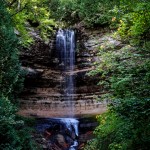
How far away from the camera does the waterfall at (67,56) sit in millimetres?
20656

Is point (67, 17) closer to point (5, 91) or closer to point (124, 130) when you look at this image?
point (5, 91)

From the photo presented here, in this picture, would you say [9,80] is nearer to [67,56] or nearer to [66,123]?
[66,123]

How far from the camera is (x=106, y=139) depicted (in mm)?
9258

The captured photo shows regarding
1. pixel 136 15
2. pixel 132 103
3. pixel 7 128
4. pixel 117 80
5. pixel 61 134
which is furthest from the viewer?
pixel 61 134

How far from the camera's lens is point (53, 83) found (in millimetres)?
20469

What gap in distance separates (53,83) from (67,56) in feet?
8.15

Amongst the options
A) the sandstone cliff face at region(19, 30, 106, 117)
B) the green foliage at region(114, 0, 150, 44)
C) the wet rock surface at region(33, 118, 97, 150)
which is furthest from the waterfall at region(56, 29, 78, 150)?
the green foliage at region(114, 0, 150, 44)

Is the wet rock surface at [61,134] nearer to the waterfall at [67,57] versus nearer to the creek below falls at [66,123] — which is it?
the creek below falls at [66,123]

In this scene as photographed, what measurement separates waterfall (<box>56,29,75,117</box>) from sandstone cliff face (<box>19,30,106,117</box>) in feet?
0.85

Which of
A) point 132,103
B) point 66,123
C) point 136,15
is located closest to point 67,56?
point 66,123

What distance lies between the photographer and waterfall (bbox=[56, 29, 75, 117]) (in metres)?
20.7

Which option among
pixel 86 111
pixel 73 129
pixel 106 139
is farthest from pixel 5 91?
pixel 86 111

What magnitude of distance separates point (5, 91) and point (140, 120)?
17.9 ft

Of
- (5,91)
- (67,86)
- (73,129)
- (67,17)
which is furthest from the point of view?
(67,17)
